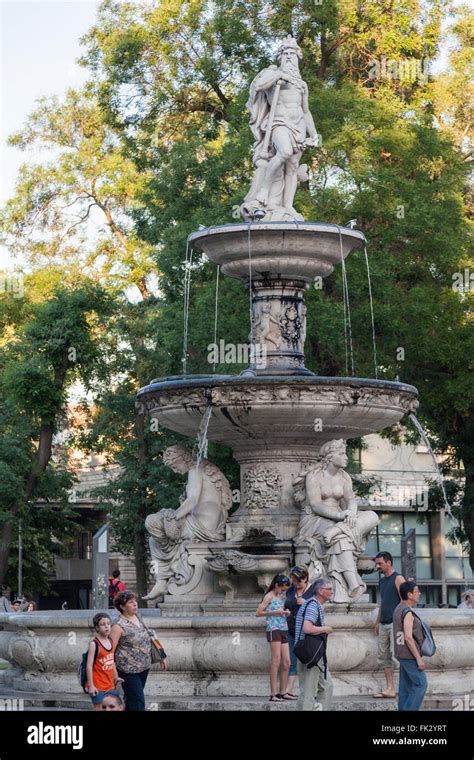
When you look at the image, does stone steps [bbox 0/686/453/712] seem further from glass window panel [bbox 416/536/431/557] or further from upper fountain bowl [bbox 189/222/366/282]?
glass window panel [bbox 416/536/431/557]

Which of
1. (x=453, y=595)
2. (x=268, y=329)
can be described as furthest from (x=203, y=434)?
(x=453, y=595)

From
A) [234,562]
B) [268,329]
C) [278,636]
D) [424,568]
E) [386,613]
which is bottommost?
[278,636]

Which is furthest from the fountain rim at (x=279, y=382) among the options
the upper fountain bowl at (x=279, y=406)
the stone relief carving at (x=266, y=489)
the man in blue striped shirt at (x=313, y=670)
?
the man in blue striped shirt at (x=313, y=670)

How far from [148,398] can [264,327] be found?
6.56 ft

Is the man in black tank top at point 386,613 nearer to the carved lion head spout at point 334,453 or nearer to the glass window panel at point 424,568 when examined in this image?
the carved lion head spout at point 334,453

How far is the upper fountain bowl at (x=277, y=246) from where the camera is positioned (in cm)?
1806

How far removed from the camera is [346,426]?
17.7 metres

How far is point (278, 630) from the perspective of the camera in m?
14.2

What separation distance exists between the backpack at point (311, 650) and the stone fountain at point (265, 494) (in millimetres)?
2337

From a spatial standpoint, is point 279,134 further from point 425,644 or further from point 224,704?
point 425,644

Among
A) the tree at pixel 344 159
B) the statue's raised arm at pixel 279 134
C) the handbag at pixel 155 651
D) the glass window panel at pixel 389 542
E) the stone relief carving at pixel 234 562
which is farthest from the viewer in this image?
the glass window panel at pixel 389 542

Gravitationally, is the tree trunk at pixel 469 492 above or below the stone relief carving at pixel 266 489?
above

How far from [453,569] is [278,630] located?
44078mm

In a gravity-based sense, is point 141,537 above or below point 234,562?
above
